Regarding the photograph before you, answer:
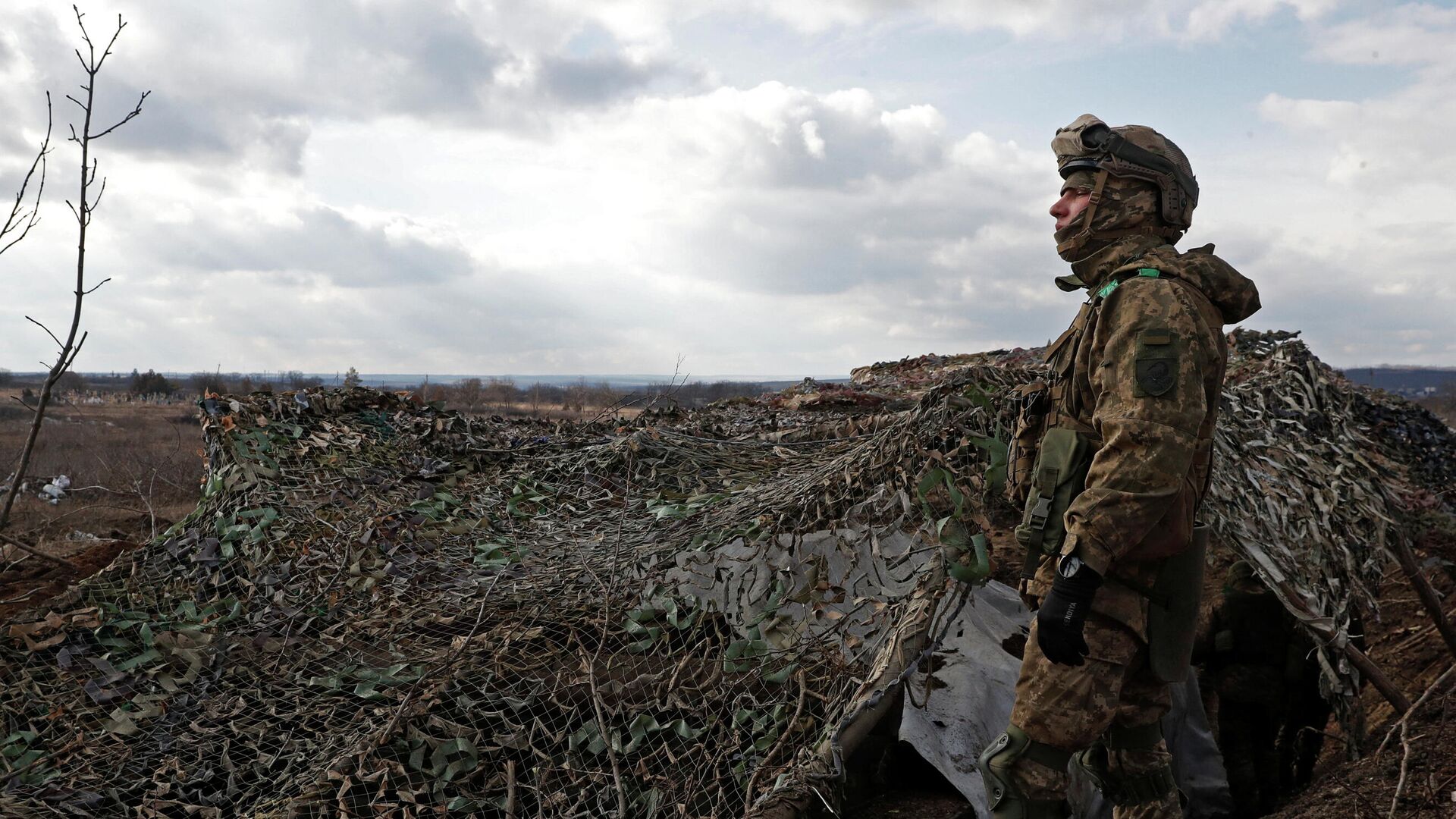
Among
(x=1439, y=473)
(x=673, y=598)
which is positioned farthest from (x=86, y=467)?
(x=1439, y=473)

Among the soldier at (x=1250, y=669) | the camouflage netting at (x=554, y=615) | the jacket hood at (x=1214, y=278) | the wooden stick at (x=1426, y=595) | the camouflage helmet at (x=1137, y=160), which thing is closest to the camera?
the jacket hood at (x=1214, y=278)

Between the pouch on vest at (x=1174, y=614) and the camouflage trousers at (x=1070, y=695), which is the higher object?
the pouch on vest at (x=1174, y=614)

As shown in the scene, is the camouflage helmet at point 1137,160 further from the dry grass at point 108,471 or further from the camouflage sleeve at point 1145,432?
the dry grass at point 108,471

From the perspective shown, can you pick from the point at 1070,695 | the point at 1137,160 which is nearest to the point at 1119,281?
the point at 1137,160

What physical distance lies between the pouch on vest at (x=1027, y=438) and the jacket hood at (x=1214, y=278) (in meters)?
0.52

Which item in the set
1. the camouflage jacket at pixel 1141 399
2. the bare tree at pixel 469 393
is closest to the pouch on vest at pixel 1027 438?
the camouflage jacket at pixel 1141 399

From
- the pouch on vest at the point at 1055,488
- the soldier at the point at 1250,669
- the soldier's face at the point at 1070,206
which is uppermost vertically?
the soldier's face at the point at 1070,206

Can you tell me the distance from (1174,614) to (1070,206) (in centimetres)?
125

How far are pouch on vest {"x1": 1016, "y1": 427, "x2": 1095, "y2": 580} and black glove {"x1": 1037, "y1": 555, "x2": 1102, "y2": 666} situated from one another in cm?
21

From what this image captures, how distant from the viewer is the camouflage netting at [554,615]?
321 cm

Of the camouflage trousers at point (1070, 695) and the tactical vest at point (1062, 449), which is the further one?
the tactical vest at point (1062, 449)

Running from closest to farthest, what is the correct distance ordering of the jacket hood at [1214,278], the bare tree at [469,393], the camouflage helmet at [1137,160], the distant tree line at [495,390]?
1. the jacket hood at [1214,278]
2. the camouflage helmet at [1137,160]
3. the distant tree line at [495,390]
4. the bare tree at [469,393]

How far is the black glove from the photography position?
2.30m

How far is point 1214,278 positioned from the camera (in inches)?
97.0
